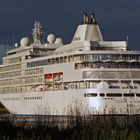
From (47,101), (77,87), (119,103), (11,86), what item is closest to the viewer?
(119,103)

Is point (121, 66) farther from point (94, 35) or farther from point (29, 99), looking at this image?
point (29, 99)

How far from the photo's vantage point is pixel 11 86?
7306cm

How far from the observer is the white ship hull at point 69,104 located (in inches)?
2009

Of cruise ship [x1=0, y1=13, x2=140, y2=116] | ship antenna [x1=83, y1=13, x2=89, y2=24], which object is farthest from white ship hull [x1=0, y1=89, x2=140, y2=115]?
ship antenna [x1=83, y1=13, x2=89, y2=24]

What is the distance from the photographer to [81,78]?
5512 centimetres

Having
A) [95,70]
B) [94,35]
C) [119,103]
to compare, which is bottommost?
[119,103]

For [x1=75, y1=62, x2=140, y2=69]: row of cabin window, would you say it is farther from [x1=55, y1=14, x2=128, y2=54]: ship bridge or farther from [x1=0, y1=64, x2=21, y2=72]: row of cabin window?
[x1=0, y1=64, x2=21, y2=72]: row of cabin window

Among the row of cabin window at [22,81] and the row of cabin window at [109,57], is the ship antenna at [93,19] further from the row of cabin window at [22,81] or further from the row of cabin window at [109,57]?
the row of cabin window at [109,57]

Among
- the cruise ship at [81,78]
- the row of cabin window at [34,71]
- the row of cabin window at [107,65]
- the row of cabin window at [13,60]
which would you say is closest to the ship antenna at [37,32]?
the row of cabin window at [13,60]

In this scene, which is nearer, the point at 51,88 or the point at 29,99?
the point at 51,88

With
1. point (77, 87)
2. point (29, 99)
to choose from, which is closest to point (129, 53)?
point (77, 87)

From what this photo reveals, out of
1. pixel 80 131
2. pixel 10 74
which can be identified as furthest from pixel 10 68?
pixel 80 131

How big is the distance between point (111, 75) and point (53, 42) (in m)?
26.2

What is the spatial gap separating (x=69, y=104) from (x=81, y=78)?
9.83 feet
